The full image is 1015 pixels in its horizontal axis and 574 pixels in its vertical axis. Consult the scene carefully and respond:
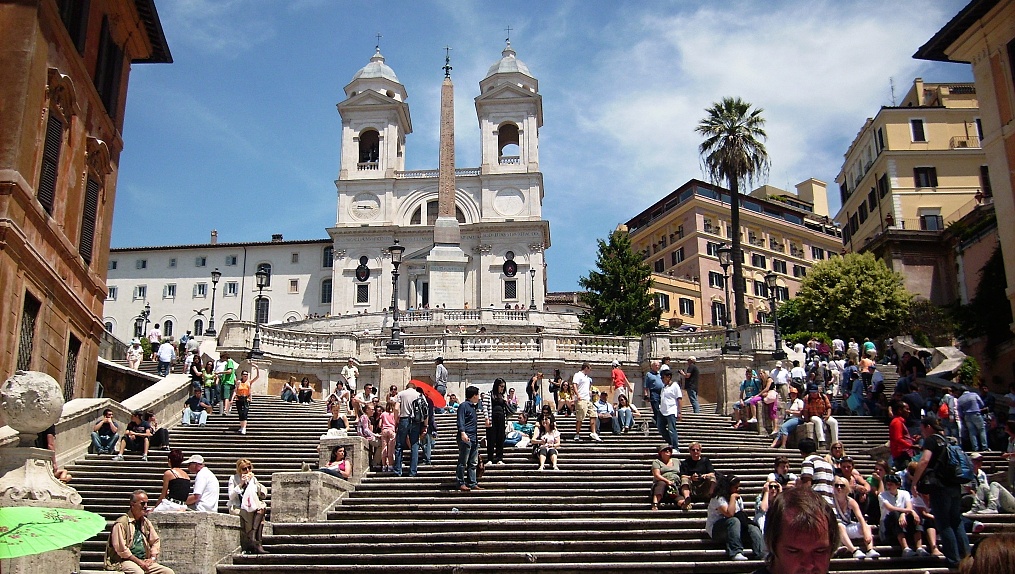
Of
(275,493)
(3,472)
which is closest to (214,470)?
(275,493)

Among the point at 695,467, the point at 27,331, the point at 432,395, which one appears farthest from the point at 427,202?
the point at 695,467

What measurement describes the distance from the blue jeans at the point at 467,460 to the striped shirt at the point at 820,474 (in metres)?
5.30

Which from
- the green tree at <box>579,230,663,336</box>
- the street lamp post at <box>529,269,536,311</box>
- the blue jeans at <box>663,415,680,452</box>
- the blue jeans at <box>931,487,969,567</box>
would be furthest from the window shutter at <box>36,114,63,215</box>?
the street lamp post at <box>529,269,536,311</box>

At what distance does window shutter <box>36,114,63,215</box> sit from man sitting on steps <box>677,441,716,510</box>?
47.8 feet

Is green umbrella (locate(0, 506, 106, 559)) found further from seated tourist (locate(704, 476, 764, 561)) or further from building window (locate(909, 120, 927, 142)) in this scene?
building window (locate(909, 120, 927, 142))

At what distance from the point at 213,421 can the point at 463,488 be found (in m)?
10.1

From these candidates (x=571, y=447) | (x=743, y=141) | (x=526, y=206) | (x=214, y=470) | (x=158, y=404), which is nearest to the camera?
(x=214, y=470)

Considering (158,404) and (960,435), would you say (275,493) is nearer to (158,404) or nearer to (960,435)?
(158,404)

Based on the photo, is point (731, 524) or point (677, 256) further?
point (677, 256)

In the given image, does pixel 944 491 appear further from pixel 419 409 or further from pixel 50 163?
pixel 50 163

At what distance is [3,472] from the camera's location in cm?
1095

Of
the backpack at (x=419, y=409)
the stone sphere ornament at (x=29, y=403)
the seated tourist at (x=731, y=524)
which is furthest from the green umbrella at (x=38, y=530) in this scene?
the backpack at (x=419, y=409)

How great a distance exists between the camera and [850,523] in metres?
13.2

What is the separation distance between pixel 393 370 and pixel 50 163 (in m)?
13.5
